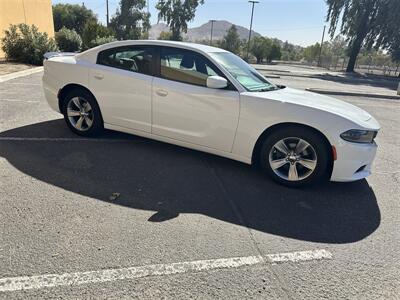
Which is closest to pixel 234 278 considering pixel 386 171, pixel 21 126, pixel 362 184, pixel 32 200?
pixel 32 200

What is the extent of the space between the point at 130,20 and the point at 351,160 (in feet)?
181

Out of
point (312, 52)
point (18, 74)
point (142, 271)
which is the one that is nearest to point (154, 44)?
point (142, 271)

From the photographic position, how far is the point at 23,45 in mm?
14156

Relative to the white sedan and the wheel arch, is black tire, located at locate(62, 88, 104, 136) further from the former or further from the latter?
the wheel arch

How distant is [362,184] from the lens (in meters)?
4.04

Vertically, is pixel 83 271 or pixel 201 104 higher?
pixel 201 104

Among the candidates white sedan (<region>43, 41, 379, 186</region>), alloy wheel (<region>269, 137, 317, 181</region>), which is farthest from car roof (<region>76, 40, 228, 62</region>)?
alloy wheel (<region>269, 137, 317, 181</region>)

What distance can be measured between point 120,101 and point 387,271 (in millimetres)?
3726

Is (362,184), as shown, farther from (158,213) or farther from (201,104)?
(158,213)

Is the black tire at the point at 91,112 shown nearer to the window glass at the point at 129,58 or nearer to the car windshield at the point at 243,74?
the window glass at the point at 129,58

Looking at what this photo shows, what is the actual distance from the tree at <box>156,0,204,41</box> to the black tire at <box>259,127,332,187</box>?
58853mm

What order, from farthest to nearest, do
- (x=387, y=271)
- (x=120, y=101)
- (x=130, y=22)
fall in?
1. (x=130, y=22)
2. (x=120, y=101)
3. (x=387, y=271)

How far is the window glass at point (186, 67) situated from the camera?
397 cm

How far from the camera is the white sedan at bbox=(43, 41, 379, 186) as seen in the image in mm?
3531
